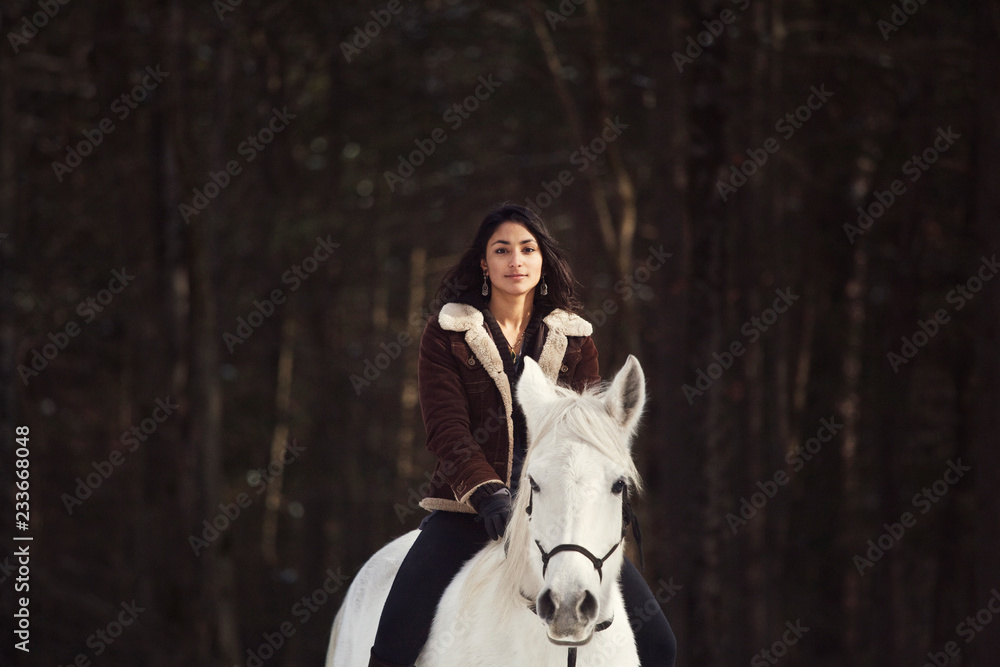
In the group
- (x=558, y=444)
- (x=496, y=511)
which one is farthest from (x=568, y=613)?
(x=496, y=511)

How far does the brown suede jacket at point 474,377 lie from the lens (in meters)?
4.13

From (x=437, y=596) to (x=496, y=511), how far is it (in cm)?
61

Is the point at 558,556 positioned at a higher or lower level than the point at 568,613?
higher

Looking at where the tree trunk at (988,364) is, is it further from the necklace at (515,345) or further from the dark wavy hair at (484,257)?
the necklace at (515,345)

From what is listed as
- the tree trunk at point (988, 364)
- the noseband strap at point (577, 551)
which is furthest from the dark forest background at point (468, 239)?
the noseband strap at point (577, 551)

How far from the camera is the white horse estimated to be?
130 inches

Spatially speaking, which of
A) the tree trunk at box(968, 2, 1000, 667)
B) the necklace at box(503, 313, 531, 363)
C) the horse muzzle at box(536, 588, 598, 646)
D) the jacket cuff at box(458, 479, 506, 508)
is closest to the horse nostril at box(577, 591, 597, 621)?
the horse muzzle at box(536, 588, 598, 646)

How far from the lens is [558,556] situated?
10.9 ft

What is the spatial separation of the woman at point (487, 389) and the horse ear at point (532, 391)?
0.40m

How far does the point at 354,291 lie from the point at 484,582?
22.0m

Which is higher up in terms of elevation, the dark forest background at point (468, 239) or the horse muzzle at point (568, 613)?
the dark forest background at point (468, 239)

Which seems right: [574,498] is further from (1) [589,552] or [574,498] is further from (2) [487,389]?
(2) [487,389]

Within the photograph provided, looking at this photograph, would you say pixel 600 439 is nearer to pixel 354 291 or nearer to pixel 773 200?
pixel 773 200

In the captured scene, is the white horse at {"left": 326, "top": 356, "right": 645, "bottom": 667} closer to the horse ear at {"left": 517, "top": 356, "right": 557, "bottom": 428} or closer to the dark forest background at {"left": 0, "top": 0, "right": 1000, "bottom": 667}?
the horse ear at {"left": 517, "top": 356, "right": 557, "bottom": 428}
